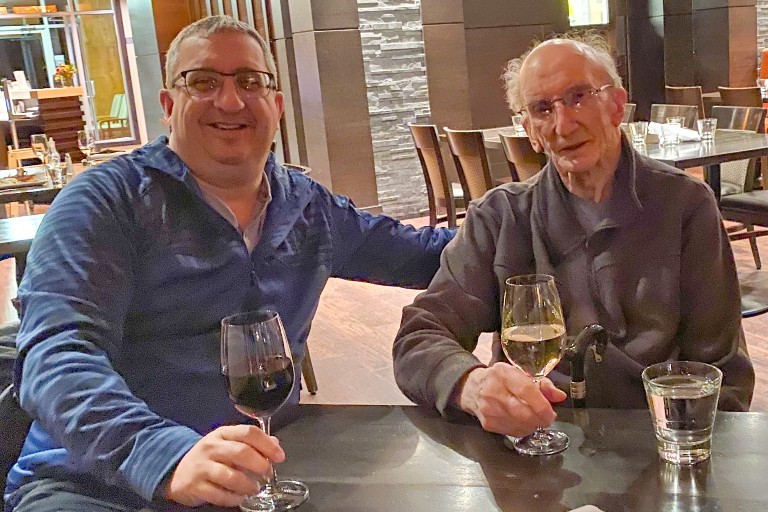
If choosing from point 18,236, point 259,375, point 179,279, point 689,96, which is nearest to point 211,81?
point 179,279

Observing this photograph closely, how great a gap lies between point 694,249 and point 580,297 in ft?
0.74

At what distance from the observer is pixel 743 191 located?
433 cm

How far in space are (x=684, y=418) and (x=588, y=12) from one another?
8665mm

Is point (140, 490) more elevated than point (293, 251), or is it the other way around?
point (293, 251)

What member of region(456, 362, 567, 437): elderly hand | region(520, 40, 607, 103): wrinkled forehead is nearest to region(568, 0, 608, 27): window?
region(520, 40, 607, 103): wrinkled forehead

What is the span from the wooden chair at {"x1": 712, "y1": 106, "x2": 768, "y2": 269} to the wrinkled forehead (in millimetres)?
2640

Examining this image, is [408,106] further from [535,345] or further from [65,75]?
[65,75]

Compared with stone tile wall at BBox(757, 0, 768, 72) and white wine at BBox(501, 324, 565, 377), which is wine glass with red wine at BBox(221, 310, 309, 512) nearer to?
white wine at BBox(501, 324, 565, 377)

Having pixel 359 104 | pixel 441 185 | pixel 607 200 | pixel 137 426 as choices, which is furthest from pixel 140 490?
pixel 359 104

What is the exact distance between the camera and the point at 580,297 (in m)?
1.53

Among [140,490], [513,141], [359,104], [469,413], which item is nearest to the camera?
[140,490]

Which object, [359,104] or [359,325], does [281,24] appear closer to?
[359,104]

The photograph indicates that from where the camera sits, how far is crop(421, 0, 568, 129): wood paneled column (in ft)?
22.7

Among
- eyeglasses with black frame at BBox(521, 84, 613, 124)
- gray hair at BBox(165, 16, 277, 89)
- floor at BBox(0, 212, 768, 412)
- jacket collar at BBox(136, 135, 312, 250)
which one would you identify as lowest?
floor at BBox(0, 212, 768, 412)
